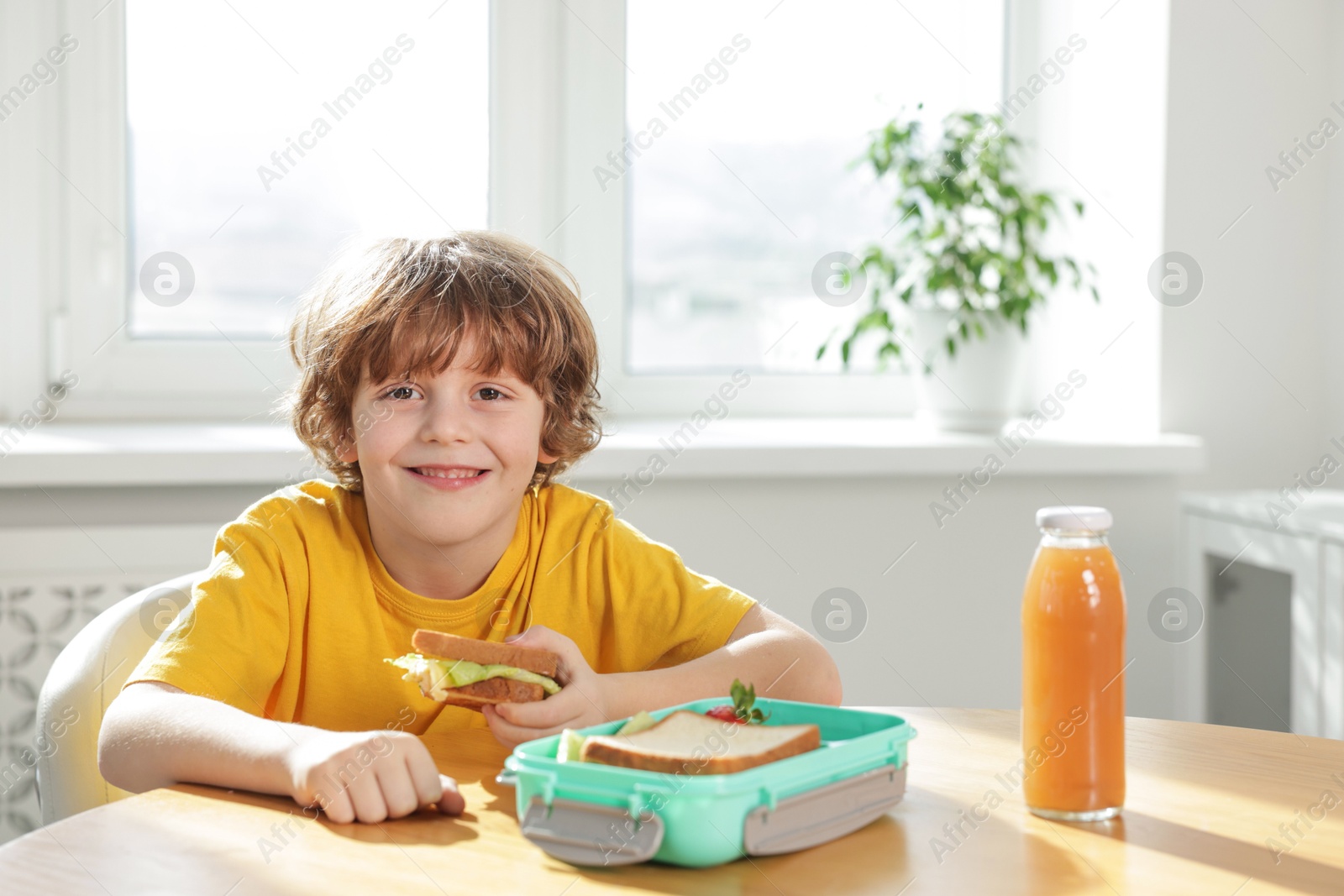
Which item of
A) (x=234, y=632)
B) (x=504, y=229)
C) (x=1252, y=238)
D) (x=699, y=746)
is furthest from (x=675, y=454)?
(x=699, y=746)

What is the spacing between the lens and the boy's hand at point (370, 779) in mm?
752

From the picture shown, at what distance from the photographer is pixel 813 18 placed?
7.45 ft

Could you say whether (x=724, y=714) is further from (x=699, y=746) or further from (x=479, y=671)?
(x=479, y=671)

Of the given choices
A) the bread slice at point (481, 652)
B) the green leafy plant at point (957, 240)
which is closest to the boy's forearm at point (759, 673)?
the bread slice at point (481, 652)

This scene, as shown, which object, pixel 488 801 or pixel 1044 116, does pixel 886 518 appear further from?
pixel 488 801

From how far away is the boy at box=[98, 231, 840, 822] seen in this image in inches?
41.1

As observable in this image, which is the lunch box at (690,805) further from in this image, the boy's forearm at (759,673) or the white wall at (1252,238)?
the white wall at (1252,238)

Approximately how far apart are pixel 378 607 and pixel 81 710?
0.25 m

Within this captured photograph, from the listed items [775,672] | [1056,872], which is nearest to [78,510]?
[775,672]

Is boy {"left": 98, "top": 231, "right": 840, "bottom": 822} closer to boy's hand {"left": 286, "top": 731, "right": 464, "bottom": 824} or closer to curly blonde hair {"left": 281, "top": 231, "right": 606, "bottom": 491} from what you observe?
curly blonde hair {"left": 281, "top": 231, "right": 606, "bottom": 491}

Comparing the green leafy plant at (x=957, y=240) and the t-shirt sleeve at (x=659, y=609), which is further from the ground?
the green leafy plant at (x=957, y=240)

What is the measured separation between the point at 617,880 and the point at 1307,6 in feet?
6.68

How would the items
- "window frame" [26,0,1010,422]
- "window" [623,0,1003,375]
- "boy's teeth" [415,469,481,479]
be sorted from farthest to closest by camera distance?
"window" [623,0,1003,375], "window frame" [26,0,1010,422], "boy's teeth" [415,469,481,479]

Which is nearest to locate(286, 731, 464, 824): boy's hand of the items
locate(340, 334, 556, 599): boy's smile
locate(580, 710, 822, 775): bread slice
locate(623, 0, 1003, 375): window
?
locate(580, 710, 822, 775): bread slice
